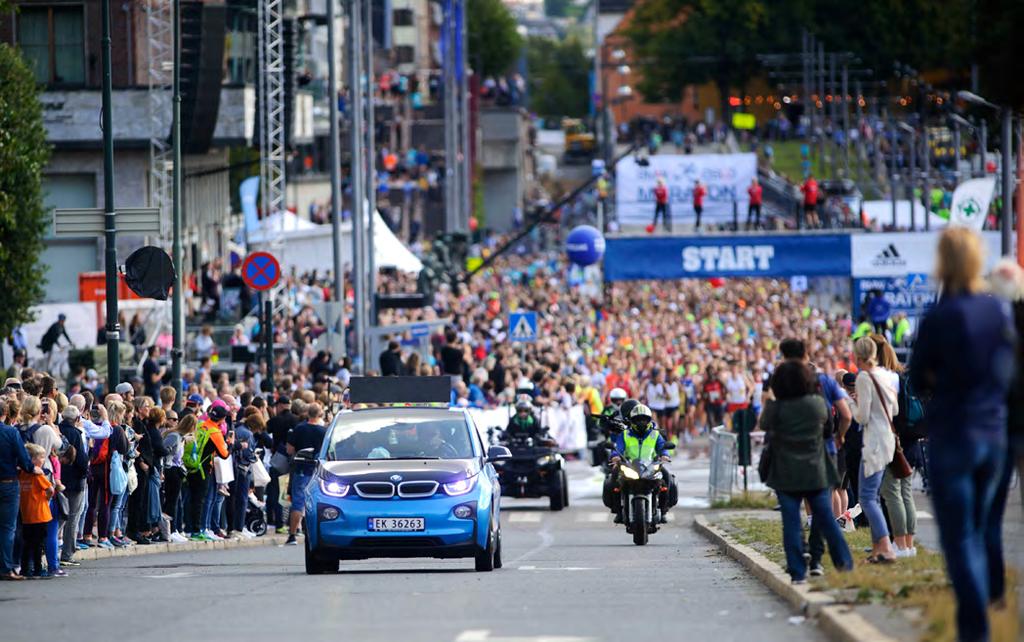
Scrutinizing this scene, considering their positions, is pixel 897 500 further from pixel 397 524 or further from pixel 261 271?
pixel 261 271

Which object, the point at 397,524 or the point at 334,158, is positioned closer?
the point at 397,524

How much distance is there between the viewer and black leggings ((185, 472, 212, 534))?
24375 mm

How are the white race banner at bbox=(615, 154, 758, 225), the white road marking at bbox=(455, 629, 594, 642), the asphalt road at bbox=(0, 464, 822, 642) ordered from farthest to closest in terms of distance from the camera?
1. the white race banner at bbox=(615, 154, 758, 225)
2. the asphalt road at bbox=(0, 464, 822, 642)
3. the white road marking at bbox=(455, 629, 594, 642)

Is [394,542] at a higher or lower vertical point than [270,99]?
lower

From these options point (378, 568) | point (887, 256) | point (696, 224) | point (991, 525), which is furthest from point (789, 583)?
point (696, 224)

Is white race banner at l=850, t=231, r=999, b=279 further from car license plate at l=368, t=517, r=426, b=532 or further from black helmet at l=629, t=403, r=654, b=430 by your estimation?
car license plate at l=368, t=517, r=426, b=532

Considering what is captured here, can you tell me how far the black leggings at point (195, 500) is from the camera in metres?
24.4

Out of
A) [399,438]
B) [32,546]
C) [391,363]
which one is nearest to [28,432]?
[32,546]

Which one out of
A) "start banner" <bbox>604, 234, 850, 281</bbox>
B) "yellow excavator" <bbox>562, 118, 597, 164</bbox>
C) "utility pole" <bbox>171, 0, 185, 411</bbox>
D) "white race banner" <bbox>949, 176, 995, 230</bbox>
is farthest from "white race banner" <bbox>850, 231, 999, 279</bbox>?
"yellow excavator" <bbox>562, 118, 597, 164</bbox>

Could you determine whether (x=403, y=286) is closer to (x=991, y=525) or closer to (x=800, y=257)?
(x=800, y=257)

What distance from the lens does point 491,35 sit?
→ 16212cm

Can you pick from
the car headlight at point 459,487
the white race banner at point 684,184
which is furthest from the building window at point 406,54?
the car headlight at point 459,487

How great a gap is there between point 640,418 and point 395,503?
504cm

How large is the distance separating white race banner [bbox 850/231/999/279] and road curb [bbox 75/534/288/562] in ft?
93.6
